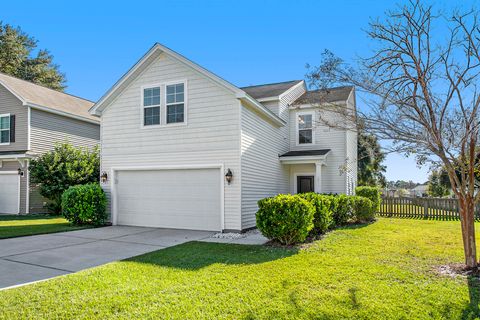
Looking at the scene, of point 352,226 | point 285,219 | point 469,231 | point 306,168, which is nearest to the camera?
point 469,231

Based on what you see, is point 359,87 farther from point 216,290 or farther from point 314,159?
point 314,159

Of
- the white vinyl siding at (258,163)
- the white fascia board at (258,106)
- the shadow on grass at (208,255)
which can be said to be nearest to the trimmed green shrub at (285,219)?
the shadow on grass at (208,255)

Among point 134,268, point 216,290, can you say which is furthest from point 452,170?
point 134,268

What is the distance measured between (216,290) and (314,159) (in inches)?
407

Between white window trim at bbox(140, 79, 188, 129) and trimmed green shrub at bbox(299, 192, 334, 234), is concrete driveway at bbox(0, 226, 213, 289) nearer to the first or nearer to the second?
trimmed green shrub at bbox(299, 192, 334, 234)

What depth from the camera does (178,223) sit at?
38.1 ft

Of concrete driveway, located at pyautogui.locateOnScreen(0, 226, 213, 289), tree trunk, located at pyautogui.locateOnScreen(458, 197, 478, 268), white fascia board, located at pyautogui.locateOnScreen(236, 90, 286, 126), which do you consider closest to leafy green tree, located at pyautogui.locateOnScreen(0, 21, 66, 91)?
concrete driveway, located at pyautogui.locateOnScreen(0, 226, 213, 289)

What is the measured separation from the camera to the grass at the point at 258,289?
405 cm

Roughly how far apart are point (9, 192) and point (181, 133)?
1173 cm

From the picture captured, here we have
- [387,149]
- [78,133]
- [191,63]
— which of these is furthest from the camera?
[78,133]

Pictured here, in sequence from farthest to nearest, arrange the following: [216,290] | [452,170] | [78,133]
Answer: [78,133] < [452,170] < [216,290]

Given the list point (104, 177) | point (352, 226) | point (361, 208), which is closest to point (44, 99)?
point (104, 177)

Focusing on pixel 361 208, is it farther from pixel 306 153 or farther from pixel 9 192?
pixel 9 192

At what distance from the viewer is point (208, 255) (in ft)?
23.2
